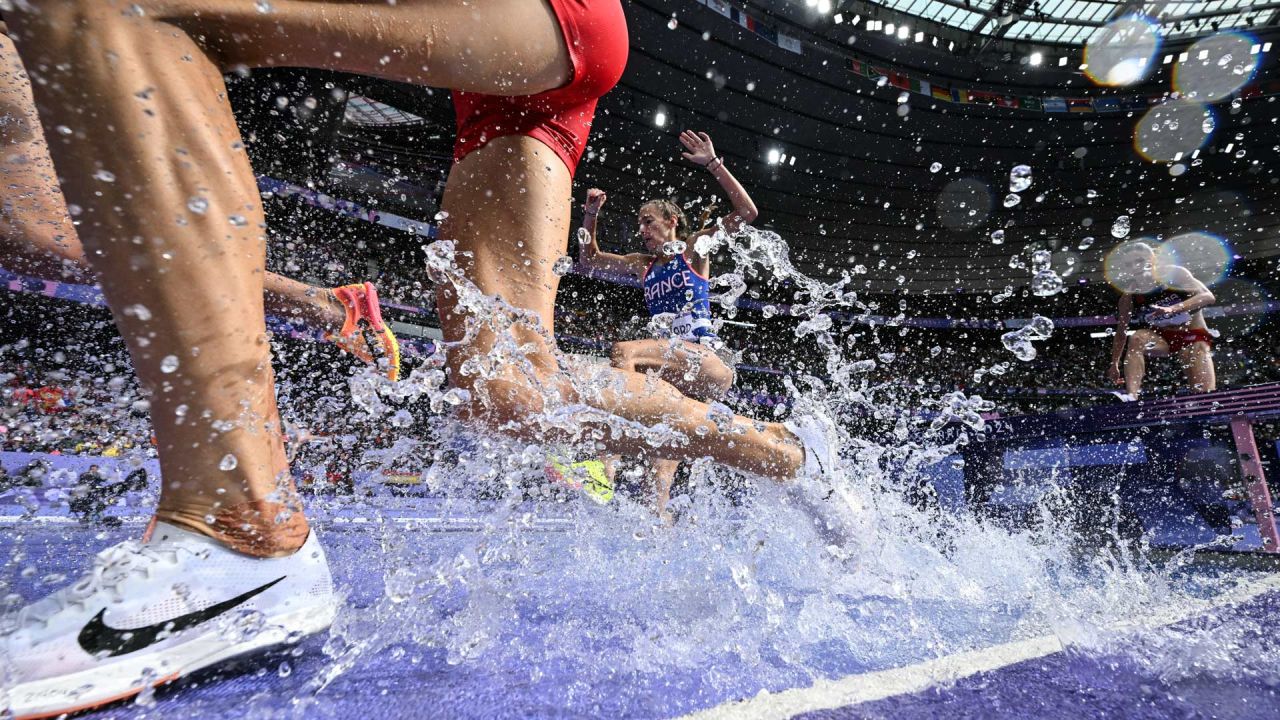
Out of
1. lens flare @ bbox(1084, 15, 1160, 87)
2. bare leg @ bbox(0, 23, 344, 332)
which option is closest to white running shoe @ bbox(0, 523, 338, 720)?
bare leg @ bbox(0, 23, 344, 332)

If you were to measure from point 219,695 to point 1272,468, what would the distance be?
21.1ft

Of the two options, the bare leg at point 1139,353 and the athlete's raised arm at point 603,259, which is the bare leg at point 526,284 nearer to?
the athlete's raised arm at point 603,259

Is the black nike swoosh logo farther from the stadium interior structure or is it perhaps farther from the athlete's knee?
the stadium interior structure

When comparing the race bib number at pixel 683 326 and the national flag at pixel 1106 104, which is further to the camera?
the national flag at pixel 1106 104

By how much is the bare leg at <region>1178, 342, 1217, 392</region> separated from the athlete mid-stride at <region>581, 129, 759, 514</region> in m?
4.04

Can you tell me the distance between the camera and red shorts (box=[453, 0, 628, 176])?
0.93 meters

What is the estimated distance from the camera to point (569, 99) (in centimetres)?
109

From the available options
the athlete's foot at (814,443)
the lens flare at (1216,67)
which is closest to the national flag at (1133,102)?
the lens flare at (1216,67)

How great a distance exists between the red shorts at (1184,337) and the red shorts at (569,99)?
17.8ft

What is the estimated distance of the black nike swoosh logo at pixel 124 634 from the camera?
21.5 inches

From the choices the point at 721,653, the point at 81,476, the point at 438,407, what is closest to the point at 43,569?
the point at 438,407

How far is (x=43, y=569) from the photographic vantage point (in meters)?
1.04

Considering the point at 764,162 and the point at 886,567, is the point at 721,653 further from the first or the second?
the point at 764,162

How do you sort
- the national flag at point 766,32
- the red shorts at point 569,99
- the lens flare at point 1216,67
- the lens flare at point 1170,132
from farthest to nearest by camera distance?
the lens flare at point 1170,132
the lens flare at point 1216,67
the national flag at point 766,32
the red shorts at point 569,99
